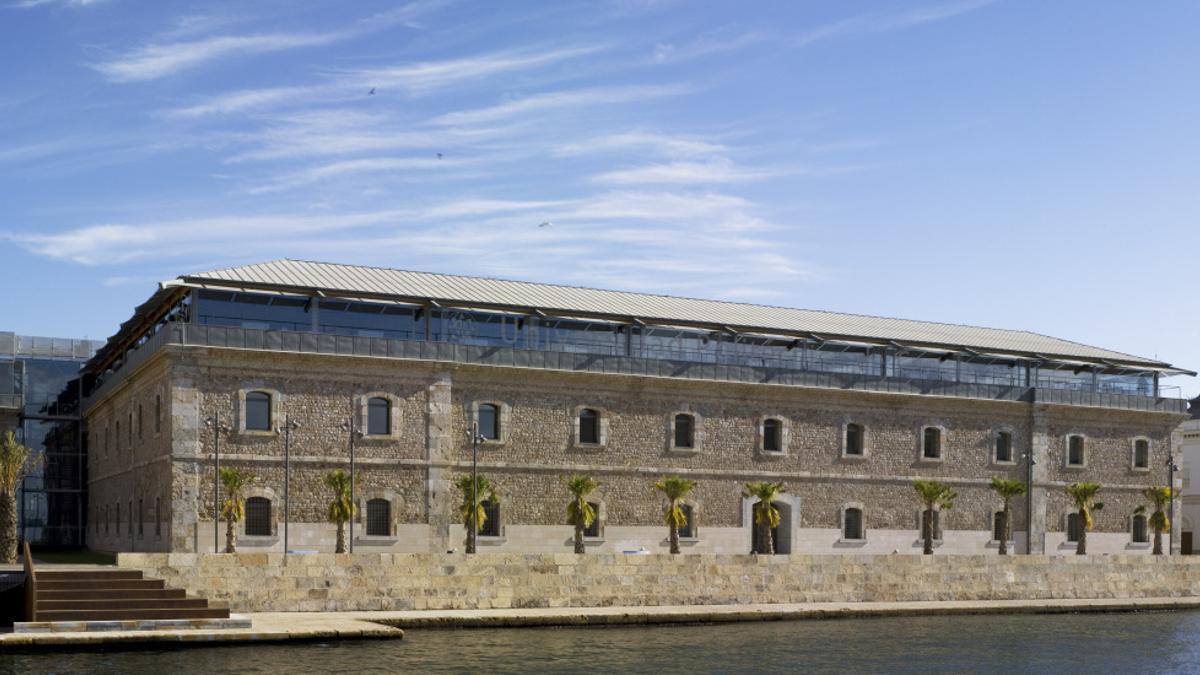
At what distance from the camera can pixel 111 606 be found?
2934 centimetres

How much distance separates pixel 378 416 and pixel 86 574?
13.9 metres

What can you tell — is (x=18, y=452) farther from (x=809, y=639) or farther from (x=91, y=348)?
(x=809, y=639)

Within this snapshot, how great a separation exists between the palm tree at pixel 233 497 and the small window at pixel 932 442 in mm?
25513

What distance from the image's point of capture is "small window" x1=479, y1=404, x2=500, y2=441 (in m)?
45.1

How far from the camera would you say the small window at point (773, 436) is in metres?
49.9

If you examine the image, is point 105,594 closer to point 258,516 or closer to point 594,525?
point 258,516

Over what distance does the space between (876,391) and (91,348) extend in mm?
32790

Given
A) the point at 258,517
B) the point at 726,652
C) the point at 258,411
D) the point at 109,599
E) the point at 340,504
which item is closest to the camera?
the point at 109,599

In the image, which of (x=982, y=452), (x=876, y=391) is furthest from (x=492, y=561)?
(x=982, y=452)

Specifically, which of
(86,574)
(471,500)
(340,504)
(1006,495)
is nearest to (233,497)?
(340,504)

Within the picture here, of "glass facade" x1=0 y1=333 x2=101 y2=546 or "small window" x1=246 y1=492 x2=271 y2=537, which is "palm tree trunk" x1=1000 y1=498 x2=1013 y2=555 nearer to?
"small window" x1=246 y1=492 x2=271 y2=537

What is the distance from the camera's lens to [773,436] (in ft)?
164

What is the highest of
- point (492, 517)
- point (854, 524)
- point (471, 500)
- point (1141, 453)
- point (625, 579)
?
point (1141, 453)

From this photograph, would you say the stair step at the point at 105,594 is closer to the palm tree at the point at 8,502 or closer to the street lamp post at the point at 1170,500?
the palm tree at the point at 8,502
